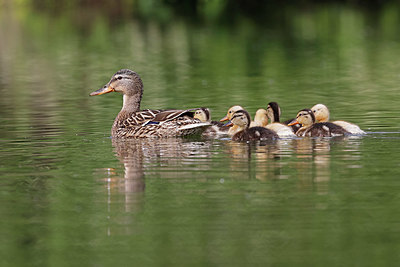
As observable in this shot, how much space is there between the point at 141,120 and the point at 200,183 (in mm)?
4451

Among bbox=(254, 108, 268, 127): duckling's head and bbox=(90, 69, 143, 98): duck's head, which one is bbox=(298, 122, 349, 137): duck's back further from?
bbox=(90, 69, 143, 98): duck's head

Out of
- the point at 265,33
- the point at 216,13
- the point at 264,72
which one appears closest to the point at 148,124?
the point at 264,72

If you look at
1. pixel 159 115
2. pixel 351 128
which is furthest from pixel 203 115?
pixel 351 128

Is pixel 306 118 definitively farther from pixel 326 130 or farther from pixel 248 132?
pixel 248 132

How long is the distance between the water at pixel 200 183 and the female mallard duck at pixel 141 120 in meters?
0.24

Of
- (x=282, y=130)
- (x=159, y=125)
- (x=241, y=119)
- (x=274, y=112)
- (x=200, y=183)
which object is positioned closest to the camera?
(x=200, y=183)

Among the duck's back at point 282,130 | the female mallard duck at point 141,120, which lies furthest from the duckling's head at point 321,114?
the female mallard duck at point 141,120

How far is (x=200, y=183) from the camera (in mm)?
9648

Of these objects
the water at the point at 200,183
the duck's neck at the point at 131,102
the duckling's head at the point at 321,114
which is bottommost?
the water at the point at 200,183

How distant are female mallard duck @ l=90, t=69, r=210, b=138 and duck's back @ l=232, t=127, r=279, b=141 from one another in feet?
1.84

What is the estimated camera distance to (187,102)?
18.8 m

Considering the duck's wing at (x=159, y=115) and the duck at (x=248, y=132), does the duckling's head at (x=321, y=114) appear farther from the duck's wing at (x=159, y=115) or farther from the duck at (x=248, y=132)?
the duck's wing at (x=159, y=115)

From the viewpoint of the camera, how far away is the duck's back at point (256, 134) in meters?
12.8

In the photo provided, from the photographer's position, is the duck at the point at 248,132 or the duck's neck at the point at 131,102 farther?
the duck's neck at the point at 131,102
